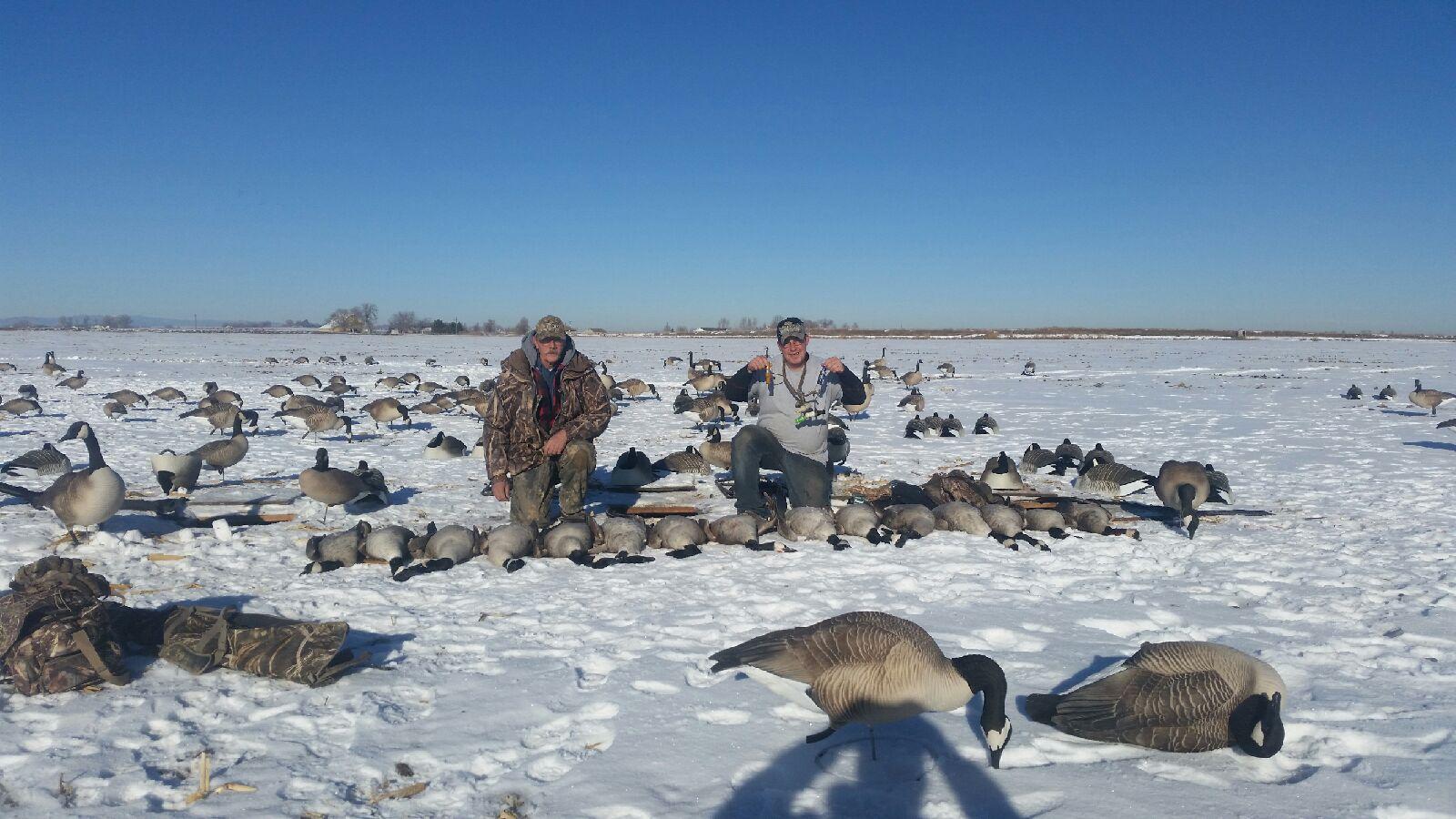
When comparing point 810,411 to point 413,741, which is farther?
point 810,411

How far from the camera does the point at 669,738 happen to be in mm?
3658

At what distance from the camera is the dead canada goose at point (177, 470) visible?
772 cm

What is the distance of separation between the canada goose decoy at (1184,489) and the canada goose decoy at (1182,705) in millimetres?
4050

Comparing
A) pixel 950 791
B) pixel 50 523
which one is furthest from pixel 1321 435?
pixel 50 523

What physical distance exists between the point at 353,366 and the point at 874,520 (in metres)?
30.3

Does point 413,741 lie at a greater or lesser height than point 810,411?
lesser

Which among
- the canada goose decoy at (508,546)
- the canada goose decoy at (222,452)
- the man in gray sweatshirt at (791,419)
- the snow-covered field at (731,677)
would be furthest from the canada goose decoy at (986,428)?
the canada goose decoy at (222,452)

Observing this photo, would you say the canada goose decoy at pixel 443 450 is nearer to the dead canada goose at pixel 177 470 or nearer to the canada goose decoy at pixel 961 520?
the dead canada goose at pixel 177 470

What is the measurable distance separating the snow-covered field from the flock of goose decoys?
0.17 metres

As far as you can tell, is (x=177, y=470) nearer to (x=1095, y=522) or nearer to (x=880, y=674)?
(x=880, y=674)

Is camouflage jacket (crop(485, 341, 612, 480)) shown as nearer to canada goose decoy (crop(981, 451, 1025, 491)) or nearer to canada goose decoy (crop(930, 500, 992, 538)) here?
canada goose decoy (crop(930, 500, 992, 538))

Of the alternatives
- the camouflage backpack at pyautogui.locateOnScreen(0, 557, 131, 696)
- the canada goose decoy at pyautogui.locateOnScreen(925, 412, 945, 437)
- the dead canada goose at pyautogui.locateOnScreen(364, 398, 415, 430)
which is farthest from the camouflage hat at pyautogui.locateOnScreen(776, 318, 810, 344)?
the dead canada goose at pyautogui.locateOnScreen(364, 398, 415, 430)

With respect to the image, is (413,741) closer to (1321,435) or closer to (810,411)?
(810,411)

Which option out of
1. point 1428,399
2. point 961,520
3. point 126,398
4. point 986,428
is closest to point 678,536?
point 961,520
